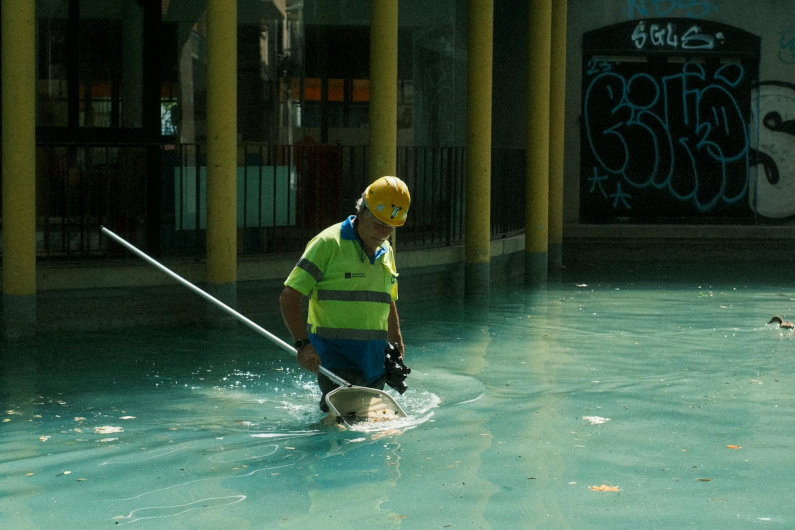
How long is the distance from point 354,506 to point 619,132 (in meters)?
14.1

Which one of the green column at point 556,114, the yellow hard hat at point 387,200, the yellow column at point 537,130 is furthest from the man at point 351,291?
the green column at point 556,114

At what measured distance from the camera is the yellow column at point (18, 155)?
388 inches

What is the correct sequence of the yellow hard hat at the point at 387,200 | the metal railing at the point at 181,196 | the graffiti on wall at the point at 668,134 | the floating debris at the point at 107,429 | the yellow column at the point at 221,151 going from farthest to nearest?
the graffiti on wall at the point at 668,134
the metal railing at the point at 181,196
the yellow column at the point at 221,151
the floating debris at the point at 107,429
the yellow hard hat at the point at 387,200

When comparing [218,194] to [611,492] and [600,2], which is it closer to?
[611,492]

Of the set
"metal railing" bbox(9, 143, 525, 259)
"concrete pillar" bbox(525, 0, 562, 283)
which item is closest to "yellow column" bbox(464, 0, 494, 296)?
"metal railing" bbox(9, 143, 525, 259)

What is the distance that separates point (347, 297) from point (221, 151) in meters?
4.21

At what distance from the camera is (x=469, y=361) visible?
32.2ft

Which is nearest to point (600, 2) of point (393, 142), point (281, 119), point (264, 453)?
point (281, 119)

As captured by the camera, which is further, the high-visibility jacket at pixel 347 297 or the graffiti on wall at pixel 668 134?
the graffiti on wall at pixel 668 134

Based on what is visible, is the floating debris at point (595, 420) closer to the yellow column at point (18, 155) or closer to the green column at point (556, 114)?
the yellow column at point (18, 155)

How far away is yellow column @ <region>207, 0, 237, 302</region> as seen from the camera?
35.5ft

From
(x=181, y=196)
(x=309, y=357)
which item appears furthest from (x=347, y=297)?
(x=181, y=196)

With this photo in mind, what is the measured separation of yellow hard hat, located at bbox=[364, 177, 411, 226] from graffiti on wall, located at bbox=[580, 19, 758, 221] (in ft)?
41.0

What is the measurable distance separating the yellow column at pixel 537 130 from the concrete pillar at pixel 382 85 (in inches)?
136
